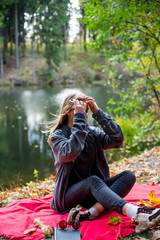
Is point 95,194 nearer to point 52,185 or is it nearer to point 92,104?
point 92,104

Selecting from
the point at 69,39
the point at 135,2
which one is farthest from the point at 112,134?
the point at 69,39

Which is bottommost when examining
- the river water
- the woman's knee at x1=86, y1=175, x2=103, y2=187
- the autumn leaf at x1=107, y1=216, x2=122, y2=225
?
the river water

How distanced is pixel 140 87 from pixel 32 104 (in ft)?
31.7

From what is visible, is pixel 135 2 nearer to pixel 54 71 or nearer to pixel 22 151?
pixel 22 151

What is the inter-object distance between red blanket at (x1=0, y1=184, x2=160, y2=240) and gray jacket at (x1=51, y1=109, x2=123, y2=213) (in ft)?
0.66

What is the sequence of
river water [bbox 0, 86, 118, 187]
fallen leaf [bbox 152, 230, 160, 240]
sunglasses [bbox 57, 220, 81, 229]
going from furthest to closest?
river water [bbox 0, 86, 118, 187]
sunglasses [bbox 57, 220, 81, 229]
fallen leaf [bbox 152, 230, 160, 240]

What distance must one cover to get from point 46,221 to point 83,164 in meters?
0.66

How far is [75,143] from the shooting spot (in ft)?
7.94

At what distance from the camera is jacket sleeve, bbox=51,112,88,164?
7.90ft

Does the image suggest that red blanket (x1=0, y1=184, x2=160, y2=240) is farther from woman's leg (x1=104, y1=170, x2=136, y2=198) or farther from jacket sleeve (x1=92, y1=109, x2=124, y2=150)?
jacket sleeve (x1=92, y1=109, x2=124, y2=150)

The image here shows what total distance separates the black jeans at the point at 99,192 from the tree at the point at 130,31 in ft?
9.78

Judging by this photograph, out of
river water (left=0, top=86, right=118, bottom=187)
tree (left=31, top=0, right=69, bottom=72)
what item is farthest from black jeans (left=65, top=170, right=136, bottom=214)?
tree (left=31, top=0, right=69, bottom=72)

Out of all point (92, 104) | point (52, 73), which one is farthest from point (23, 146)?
point (52, 73)

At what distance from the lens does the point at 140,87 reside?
6.25 m
